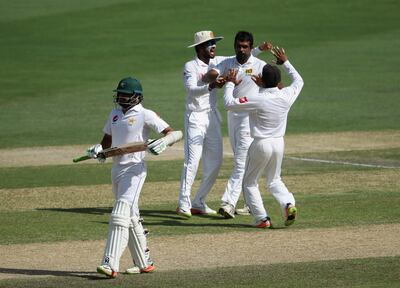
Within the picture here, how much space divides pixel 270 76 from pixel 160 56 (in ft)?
65.9

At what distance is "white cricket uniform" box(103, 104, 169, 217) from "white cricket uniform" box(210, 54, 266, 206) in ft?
10.2

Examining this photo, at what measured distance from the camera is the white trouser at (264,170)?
517 inches

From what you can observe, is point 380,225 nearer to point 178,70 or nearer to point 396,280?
point 396,280

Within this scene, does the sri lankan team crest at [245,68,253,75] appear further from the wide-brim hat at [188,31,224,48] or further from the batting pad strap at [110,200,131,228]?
the batting pad strap at [110,200,131,228]

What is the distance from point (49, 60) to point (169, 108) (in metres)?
8.29

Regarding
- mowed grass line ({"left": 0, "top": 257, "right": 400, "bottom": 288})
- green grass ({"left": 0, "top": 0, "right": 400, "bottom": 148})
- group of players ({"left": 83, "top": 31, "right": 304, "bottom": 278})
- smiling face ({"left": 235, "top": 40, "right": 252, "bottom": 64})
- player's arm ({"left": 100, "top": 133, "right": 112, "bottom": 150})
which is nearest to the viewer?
mowed grass line ({"left": 0, "top": 257, "right": 400, "bottom": 288})

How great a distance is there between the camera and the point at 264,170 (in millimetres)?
13359

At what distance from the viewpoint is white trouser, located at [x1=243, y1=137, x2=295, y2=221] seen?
13125mm

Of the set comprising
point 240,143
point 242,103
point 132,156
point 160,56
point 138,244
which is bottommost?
point 160,56

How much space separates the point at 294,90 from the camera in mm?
13383

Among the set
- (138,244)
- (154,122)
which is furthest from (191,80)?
(138,244)

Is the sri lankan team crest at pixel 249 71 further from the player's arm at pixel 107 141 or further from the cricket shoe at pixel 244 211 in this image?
the player's arm at pixel 107 141

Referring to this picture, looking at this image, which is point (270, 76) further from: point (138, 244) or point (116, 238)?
point (116, 238)

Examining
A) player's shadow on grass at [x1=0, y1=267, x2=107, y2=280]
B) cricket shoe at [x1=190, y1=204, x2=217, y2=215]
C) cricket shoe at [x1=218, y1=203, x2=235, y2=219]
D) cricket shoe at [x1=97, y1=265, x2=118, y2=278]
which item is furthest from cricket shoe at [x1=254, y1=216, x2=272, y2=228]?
cricket shoe at [x1=97, y1=265, x2=118, y2=278]
